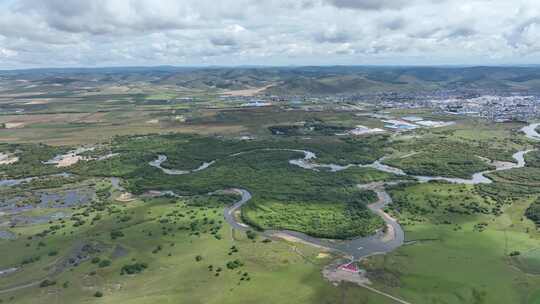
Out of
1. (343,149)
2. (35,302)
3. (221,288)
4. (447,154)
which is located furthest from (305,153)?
(35,302)

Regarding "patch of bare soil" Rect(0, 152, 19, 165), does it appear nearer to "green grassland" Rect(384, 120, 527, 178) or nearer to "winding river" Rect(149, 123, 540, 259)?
"winding river" Rect(149, 123, 540, 259)

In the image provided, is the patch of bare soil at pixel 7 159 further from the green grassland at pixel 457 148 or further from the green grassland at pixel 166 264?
the green grassland at pixel 457 148

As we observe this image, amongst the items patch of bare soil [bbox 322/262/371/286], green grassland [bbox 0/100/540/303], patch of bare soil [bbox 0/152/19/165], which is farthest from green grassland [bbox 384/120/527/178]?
patch of bare soil [bbox 0/152/19/165]

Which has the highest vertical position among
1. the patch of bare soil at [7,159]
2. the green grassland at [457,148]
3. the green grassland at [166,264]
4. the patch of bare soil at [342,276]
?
the green grassland at [457,148]

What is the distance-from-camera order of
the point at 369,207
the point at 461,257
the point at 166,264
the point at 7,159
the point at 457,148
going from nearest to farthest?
the point at 166,264 → the point at 461,257 → the point at 369,207 → the point at 7,159 → the point at 457,148

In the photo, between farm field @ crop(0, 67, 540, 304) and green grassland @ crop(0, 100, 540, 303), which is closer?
green grassland @ crop(0, 100, 540, 303)

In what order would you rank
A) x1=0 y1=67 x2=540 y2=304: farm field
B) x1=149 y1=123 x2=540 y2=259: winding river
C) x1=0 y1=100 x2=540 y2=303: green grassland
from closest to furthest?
x1=0 y1=100 x2=540 y2=303: green grassland < x1=0 y1=67 x2=540 y2=304: farm field < x1=149 y1=123 x2=540 y2=259: winding river

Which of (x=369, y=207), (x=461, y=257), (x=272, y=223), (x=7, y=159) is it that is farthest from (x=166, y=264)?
(x=7, y=159)

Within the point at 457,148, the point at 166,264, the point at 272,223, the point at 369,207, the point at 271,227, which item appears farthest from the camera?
the point at 457,148

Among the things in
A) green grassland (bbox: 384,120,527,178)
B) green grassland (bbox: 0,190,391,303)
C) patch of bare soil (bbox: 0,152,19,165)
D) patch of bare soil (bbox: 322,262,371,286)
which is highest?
green grassland (bbox: 384,120,527,178)

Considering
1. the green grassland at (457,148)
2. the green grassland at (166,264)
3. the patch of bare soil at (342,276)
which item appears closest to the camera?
the green grassland at (166,264)

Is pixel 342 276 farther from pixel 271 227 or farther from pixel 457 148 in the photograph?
pixel 457 148

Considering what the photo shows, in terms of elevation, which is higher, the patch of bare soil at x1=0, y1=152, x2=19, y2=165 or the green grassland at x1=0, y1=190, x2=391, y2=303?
the green grassland at x1=0, y1=190, x2=391, y2=303

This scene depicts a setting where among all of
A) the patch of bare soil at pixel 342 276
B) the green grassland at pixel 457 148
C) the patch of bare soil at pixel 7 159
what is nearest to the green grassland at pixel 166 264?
the patch of bare soil at pixel 342 276
